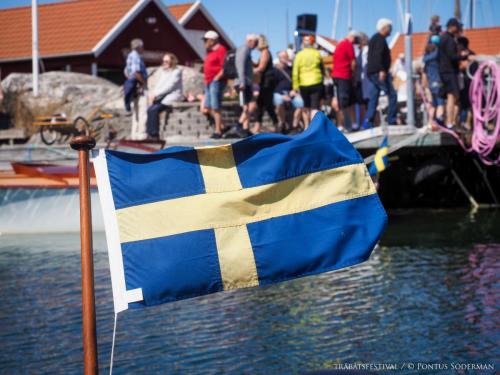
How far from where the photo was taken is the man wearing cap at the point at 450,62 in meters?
17.5

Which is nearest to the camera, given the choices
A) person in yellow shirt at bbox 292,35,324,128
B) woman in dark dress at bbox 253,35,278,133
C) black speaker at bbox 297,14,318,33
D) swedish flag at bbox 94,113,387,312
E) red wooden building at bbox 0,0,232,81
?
swedish flag at bbox 94,113,387,312

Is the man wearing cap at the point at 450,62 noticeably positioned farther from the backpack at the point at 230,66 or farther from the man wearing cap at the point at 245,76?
the backpack at the point at 230,66

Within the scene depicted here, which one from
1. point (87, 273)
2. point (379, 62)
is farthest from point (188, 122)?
point (87, 273)

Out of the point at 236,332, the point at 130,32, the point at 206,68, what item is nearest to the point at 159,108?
the point at 206,68

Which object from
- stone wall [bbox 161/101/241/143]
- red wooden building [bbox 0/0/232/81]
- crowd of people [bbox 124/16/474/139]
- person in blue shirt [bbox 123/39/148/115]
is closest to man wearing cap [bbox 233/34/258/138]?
crowd of people [bbox 124/16/474/139]

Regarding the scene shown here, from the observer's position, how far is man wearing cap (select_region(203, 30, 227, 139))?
1831cm

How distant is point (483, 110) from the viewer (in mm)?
18062

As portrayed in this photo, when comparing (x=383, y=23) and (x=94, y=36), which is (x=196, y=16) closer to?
(x=94, y=36)

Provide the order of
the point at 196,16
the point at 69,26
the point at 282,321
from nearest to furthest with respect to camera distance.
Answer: the point at 282,321
the point at 69,26
the point at 196,16

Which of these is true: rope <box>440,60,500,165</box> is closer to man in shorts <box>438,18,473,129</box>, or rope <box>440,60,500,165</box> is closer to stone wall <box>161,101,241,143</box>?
man in shorts <box>438,18,473,129</box>

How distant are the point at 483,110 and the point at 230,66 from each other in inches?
177

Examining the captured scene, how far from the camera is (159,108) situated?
19625mm

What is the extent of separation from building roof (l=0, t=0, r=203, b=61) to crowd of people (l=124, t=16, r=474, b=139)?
2212 centimetres

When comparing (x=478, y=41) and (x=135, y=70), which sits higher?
(x=135, y=70)
